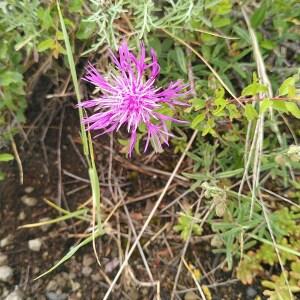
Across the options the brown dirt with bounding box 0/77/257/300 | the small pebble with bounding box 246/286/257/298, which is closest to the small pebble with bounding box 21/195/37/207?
the brown dirt with bounding box 0/77/257/300

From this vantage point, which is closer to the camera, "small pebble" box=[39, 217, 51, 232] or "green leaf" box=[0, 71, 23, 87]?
"green leaf" box=[0, 71, 23, 87]

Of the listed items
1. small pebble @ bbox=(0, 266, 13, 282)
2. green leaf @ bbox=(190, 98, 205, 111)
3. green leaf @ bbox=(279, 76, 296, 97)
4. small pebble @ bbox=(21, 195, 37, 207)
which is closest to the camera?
green leaf @ bbox=(279, 76, 296, 97)

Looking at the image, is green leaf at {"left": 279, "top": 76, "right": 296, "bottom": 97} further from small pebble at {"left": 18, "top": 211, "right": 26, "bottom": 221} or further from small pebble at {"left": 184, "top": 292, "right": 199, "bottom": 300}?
small pebble at {"left": 18, "top": 211, "right": 26, "bottom": 221}

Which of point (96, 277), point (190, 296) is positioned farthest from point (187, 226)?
point (96, 277)

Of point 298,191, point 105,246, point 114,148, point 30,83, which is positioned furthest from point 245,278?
point 30,83

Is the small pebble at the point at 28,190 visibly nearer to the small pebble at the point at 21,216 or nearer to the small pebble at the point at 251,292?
the small pebble at the point at 21,216

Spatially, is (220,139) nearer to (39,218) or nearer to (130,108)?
(130,108)

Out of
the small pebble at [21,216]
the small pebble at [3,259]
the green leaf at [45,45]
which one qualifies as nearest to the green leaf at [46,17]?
the green leaf at [45,45]
